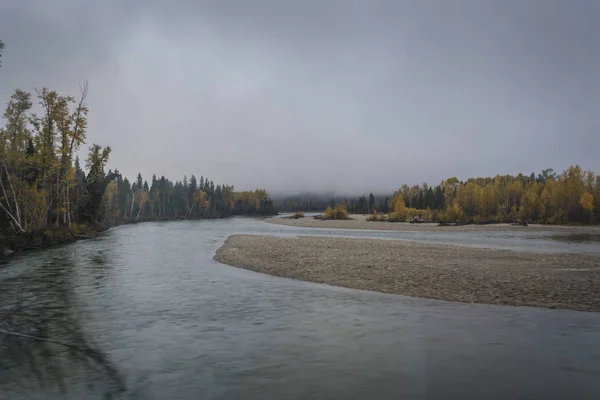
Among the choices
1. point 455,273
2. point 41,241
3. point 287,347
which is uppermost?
point 41,241

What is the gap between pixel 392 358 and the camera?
10141mm

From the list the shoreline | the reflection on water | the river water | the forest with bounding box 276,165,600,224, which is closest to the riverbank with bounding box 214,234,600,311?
the river water

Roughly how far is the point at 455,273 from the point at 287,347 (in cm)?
1404

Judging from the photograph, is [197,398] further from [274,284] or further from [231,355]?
[274,284]

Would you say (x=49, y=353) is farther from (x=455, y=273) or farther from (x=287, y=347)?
(x=455, y=273)

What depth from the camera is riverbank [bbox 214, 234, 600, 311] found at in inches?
644

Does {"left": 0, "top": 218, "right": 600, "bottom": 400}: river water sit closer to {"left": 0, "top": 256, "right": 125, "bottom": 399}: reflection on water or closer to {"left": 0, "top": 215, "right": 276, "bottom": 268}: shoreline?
{"left": 0, "top": 256, "right": 125, "bottom": 399}: reflection on water

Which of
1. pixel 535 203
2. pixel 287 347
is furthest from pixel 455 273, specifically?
pixel 535 203

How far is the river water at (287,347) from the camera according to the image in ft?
27.6

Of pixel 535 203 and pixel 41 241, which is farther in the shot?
pixel 535 203

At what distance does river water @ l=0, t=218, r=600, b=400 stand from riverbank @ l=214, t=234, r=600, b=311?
160 centimetres

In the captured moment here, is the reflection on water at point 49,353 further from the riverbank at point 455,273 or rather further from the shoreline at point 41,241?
the shoreline at point 41,241

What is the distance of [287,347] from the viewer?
11.0 meters

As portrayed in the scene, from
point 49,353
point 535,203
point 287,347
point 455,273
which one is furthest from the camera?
point 535,203
